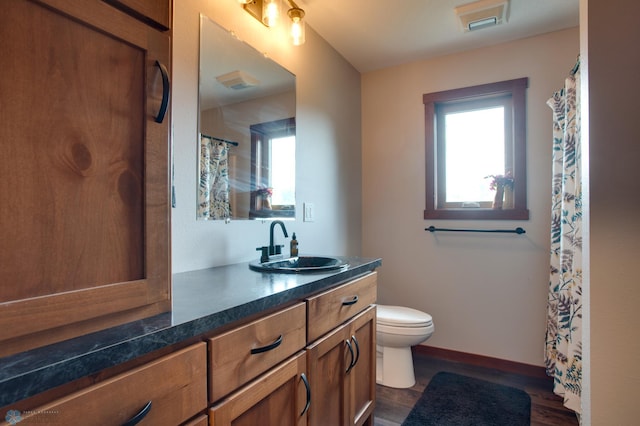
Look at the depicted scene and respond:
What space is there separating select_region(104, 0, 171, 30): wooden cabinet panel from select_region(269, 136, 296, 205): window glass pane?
1160 mm

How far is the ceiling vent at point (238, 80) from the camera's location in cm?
160

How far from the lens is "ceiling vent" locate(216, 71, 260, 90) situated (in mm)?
1599

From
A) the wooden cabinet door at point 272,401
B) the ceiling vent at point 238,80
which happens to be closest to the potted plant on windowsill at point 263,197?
the ceiling vent at point 238,80

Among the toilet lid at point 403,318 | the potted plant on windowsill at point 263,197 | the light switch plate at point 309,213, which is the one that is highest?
the potted plant on windowsill at point 263,197

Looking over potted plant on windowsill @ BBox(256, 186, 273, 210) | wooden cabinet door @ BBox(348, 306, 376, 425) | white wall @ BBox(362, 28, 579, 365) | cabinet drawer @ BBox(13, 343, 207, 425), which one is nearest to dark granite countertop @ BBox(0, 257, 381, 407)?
cabinet drawer @ BBox(13, 343, 207, 425)

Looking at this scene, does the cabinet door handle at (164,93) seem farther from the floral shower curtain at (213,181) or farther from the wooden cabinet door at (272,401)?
the floral shower curtain at (213,181)

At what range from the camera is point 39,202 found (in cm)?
57

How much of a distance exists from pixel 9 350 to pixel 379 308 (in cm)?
219

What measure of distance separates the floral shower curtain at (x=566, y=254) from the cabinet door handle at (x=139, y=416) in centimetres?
202

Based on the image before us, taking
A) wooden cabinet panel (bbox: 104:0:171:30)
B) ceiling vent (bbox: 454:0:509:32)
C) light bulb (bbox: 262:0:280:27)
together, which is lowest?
wooden cabinet panel (bbox: 104:0:171:30)

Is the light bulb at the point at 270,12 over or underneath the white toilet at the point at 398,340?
over

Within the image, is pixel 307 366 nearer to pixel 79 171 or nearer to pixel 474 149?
pixel 79 171

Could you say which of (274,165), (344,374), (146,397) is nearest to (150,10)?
(146,397)

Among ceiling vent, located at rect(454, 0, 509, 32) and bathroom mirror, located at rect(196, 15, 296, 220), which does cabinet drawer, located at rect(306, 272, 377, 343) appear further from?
ceiling vent, located at rect(454, 0, 509, 32)
